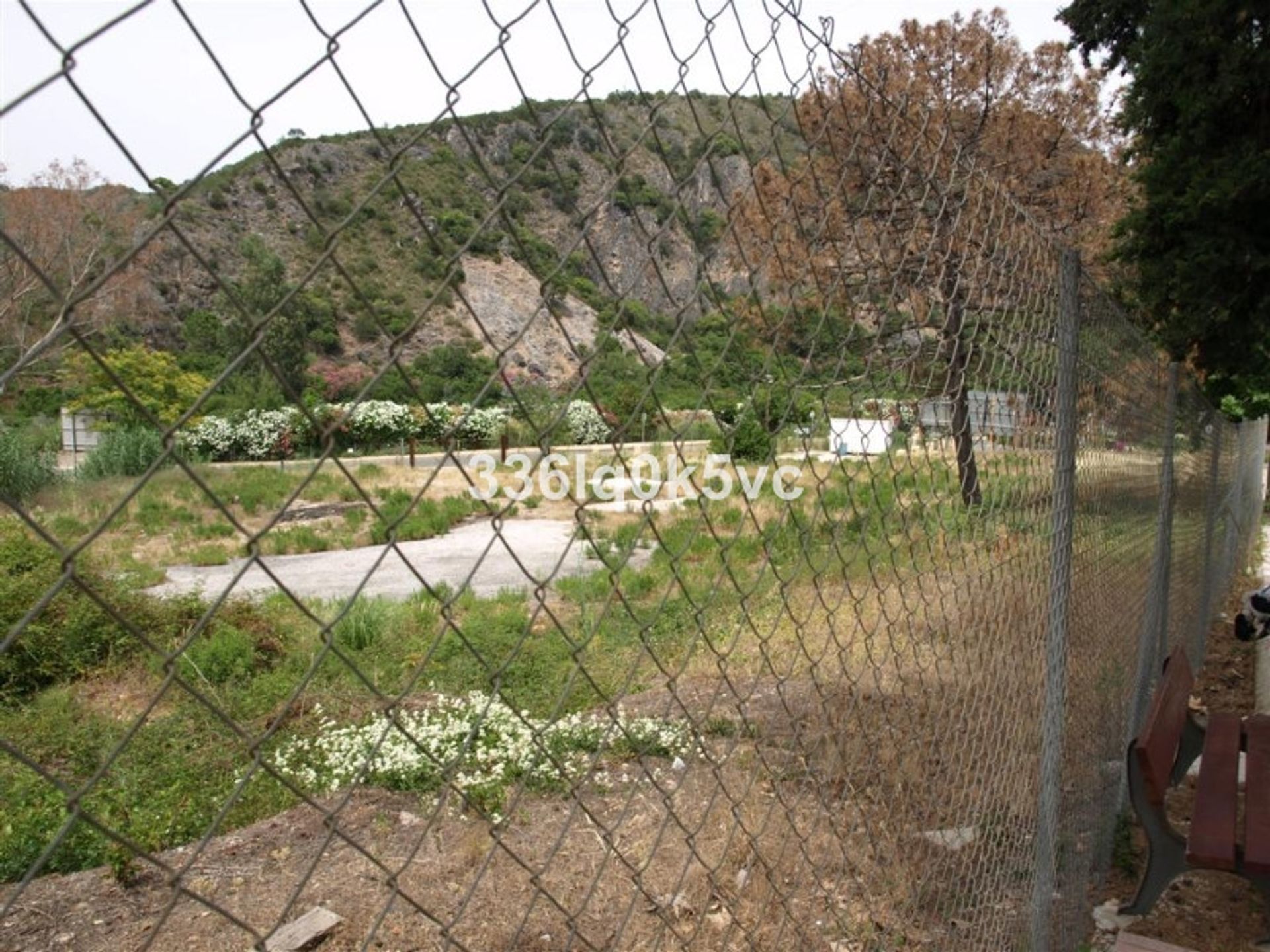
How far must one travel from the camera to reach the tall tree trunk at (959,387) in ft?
6.54

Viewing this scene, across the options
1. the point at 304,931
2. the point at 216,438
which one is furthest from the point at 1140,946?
the point at 216,438

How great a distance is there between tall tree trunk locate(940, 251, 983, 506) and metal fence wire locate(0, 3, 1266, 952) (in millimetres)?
17

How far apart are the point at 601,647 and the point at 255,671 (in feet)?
7.05

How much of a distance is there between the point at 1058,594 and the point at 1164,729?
92cm

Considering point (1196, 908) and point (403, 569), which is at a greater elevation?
point (1196, 908)

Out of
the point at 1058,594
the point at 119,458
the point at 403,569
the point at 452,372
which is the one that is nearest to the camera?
the point at 1058,594

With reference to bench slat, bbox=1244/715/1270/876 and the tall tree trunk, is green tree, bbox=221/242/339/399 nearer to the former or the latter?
the tall tree trunk

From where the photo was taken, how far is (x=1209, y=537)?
6.48 metres

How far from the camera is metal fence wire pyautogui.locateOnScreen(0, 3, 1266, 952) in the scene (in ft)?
3.53

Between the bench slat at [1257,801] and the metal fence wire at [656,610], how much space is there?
1.43 ft

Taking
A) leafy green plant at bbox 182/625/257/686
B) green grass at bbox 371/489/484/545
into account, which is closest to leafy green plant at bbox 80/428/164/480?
green grass at bbox 371/489/484/545

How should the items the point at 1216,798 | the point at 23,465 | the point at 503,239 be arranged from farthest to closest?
1. the point at 23,465
2. the point at 1216,798
3. the point at 503,239

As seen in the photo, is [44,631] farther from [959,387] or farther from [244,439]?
[244,439]

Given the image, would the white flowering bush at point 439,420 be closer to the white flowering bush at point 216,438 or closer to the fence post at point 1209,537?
the fence post at point 1209,537
